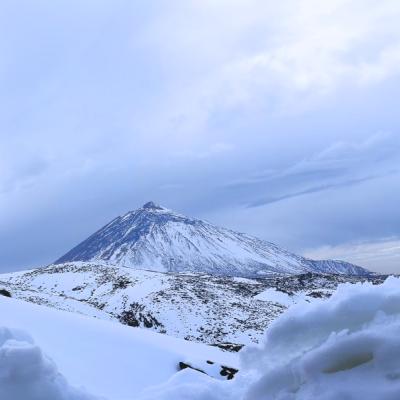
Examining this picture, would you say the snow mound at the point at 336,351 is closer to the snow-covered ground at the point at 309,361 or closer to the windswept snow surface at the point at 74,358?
the snow-covered ground at the point at 309,361

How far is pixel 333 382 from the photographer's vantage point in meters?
4.43

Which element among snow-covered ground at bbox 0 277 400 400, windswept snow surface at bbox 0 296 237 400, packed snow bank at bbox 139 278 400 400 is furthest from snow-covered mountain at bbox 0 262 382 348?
packed snow bank at bbox 139 278 400 400

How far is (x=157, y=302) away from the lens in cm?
4381

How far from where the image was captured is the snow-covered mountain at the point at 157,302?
3672 centimetres

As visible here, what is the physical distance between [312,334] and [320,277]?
4037 inches

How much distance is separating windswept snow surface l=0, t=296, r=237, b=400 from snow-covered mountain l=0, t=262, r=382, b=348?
10327mm

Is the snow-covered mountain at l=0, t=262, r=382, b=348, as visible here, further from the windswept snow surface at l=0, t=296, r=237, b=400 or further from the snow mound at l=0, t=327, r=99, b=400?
the snow mound at l=0, t=327, r=99, b=400

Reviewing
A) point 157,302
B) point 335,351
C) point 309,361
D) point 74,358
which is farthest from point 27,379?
point 157,302

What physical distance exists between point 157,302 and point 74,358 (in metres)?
33.0

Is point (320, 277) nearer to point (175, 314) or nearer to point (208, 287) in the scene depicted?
point (208, 287)

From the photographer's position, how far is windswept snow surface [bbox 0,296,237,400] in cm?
554

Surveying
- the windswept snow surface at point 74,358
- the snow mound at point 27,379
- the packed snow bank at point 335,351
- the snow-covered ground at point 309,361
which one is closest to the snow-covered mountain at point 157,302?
the windswept snow surface at point 74,358

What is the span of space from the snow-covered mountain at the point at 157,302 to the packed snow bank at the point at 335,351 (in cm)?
1886

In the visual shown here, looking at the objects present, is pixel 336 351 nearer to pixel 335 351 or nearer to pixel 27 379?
pixel 335 351
